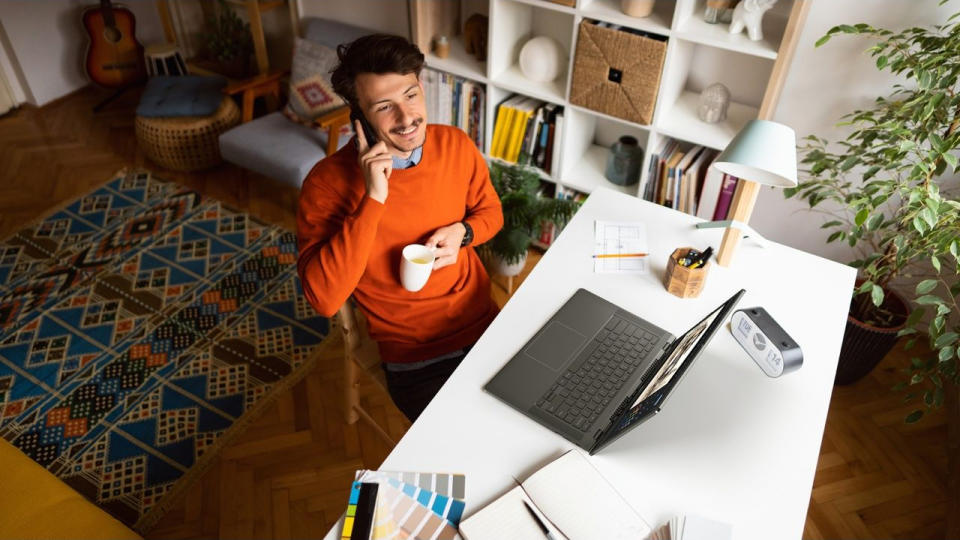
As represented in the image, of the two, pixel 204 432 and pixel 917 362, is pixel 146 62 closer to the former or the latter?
pixel 204 432

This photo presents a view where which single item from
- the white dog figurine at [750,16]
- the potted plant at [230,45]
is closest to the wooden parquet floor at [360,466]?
the white dog figurine at [750,16]

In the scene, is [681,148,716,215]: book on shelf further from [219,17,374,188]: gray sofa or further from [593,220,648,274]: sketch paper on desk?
[219,17,374,188]: gray sofa

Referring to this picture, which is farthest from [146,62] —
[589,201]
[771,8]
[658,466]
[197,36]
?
[658,466]

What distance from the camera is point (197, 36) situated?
4.32 meters

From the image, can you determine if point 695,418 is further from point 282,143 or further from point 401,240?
point 282,143

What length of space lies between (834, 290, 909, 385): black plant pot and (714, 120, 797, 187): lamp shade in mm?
1029

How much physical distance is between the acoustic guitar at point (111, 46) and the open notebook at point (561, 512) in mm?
3961

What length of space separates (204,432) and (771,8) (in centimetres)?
253

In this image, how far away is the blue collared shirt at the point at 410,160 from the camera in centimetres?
167

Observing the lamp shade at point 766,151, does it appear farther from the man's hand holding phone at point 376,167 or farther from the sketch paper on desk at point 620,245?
the man's hand holding phone at point 376,167

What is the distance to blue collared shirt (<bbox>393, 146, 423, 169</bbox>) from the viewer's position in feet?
5.47

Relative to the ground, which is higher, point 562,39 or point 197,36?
point 562,39

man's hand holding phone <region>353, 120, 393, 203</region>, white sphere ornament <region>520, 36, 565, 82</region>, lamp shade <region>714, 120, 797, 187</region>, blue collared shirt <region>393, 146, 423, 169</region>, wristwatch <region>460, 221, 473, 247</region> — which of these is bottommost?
wristwatch <region>460, 221, 473, 247</region>

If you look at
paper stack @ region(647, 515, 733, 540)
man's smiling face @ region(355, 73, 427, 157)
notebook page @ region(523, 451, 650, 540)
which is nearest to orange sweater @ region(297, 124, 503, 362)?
man's smiling face @ region(355, 73, 427, 157)
